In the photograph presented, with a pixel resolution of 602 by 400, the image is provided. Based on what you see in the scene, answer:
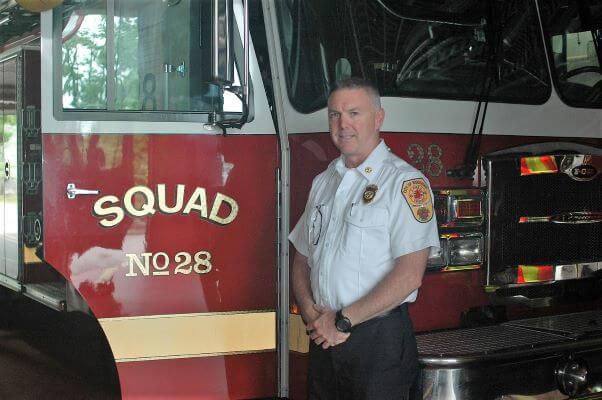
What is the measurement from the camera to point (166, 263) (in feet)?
11.9

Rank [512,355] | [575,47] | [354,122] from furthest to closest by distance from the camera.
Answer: [575,47], [512,355], [354,122]

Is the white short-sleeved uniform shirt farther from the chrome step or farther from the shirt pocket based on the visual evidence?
the chrome step

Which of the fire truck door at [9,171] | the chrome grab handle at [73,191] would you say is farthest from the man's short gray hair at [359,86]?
the fire truck door at [9,171]

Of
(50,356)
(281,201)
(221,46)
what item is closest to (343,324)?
(281,201)

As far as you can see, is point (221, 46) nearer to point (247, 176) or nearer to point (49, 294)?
point (247, 176)

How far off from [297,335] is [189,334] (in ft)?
1.38

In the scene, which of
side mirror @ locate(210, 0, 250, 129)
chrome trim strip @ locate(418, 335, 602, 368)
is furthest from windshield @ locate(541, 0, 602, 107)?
side mirror @ locate(210, 0, 250, 129)

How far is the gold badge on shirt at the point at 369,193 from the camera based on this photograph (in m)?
3.21

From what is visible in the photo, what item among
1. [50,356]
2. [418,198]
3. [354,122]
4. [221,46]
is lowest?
[50,356]

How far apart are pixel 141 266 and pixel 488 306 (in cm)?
141

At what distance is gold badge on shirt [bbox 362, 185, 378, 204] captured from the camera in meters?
3.21

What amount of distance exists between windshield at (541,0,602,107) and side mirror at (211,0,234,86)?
1.51 metres

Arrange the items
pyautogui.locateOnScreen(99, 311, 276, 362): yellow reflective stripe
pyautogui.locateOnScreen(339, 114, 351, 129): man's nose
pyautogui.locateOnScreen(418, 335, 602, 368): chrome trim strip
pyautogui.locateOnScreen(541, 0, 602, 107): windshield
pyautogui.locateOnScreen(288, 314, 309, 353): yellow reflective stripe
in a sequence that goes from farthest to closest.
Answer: pyautogui.locateOnScreen(541, 0, 602, 107): windshield, pyautogui.locateOnScreen(288, 314, 309, 353): yellow reflective stripe, pyautogui.locateOnScreen(99, 311, 276, 362): yellow reflective stripe, pyautogui.locateOnScreen(418, 335, 602, 368): chrome trim strip, pyautogui.locateOnScreen(339, 114, 351, 129): man's nose

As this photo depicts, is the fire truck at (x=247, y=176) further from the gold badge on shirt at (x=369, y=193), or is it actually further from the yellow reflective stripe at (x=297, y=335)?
the gold badge on shirt at (x=369, y=193)
